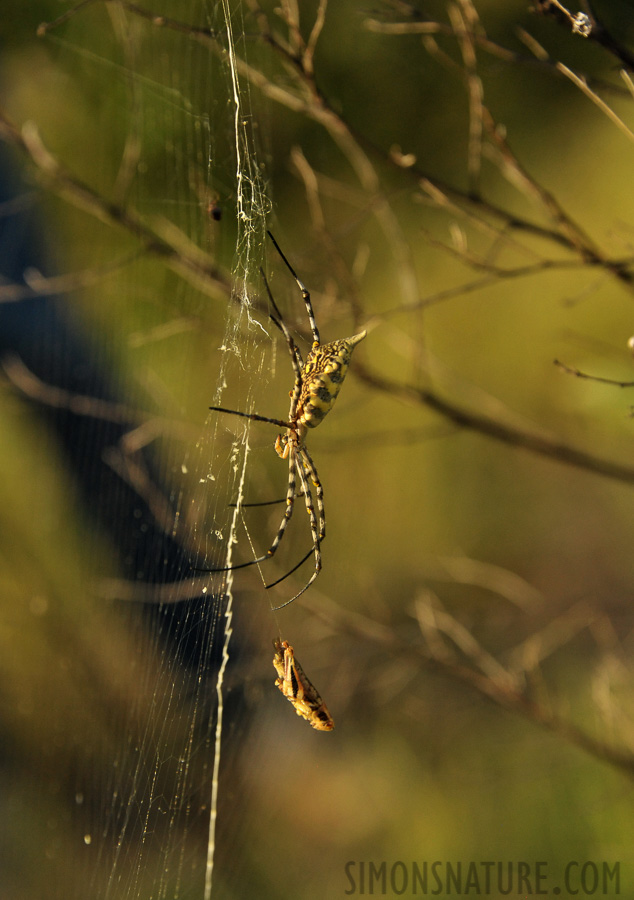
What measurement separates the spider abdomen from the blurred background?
A: 2.11 ft

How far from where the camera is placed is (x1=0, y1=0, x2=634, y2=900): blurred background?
92.7 inches

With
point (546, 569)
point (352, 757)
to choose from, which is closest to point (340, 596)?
point (352, 757)

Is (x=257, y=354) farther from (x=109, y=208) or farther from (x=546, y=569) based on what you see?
(x=546, y=569)

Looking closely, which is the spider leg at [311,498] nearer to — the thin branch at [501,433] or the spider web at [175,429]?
the spider web at [175,429]

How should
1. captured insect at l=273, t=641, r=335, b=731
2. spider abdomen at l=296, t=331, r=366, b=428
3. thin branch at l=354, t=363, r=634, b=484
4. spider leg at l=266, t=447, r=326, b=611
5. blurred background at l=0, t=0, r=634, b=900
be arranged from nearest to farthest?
captured insect at l=273, t=641, r=335, b=731 < spider abdomen at l=296, t=331, r=366, b=428 < spider leg at l=266, t=447, r=326, b=611 < thin branch at l=354, t=363, r=634, b=484 < blurred background at l=0, t=0, r=634, b=900

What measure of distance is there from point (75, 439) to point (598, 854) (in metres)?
3.25

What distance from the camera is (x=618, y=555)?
3.68 metres

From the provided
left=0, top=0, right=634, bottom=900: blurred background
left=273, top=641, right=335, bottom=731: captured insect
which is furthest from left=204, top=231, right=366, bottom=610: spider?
left=0, top=0, right=634, bottom=900: blurred background

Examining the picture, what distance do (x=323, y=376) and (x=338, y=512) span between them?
2.76 meters

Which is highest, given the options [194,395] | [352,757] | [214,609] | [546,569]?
[194,395]

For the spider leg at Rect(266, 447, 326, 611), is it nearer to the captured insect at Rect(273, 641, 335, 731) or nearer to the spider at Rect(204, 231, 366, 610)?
the spider at Rect(204, 231, 366, 610)

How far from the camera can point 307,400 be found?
1163 millimetres

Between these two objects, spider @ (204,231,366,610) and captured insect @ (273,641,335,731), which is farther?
spider @ (204,231,366,610)

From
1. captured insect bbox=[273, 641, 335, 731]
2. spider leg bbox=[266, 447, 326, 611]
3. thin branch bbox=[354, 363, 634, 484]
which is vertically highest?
thin branch bbox=[354, 363, 634, 484]
